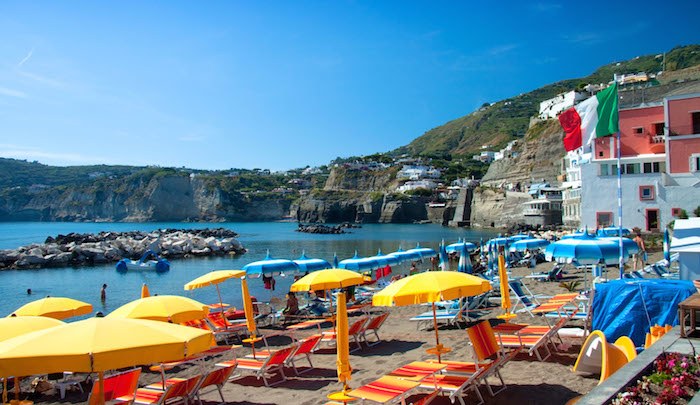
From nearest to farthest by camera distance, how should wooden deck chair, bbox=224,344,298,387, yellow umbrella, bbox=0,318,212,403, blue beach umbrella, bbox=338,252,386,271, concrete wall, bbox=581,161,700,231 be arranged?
yellow umbrella, bbox=0,318,212,403
wooden deck chair, bbox=224,344,298,387
blue beach umbrella, bbox=338,252,386,271
concrete wall, bbox=581,161,700,231

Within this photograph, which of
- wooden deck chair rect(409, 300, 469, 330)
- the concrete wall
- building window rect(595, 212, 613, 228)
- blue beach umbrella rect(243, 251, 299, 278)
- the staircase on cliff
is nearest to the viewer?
wooden deck chair rect(409, 300, 469, 330)

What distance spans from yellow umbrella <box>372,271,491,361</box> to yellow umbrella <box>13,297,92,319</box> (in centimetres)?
778

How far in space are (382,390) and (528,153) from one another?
9759 cm

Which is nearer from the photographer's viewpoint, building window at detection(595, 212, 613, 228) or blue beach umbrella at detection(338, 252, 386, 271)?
blue beach umbrella at detection(338, 252, 386, 271)

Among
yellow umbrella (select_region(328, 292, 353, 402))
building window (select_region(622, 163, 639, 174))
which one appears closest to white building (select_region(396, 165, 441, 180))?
building window (select_region(622, 163, 639, 174))

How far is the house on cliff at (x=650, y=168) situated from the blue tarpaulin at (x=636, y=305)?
25.5 metres

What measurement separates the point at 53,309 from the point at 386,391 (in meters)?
8.96

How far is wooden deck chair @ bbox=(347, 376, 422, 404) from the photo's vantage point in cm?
661

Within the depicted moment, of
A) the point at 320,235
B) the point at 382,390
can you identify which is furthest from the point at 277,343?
the point at 320,235

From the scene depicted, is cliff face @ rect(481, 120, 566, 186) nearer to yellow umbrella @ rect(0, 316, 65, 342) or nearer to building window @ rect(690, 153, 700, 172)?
building window @ rect(690, 153, 700, 172)

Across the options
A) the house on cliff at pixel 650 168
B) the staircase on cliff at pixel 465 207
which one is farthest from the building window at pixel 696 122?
the staircase on cliff at pixel 465 207

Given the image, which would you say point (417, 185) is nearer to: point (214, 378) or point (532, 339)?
point (532, 339)

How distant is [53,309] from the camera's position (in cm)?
1210

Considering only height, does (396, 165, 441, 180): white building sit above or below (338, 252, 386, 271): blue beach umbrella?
above
